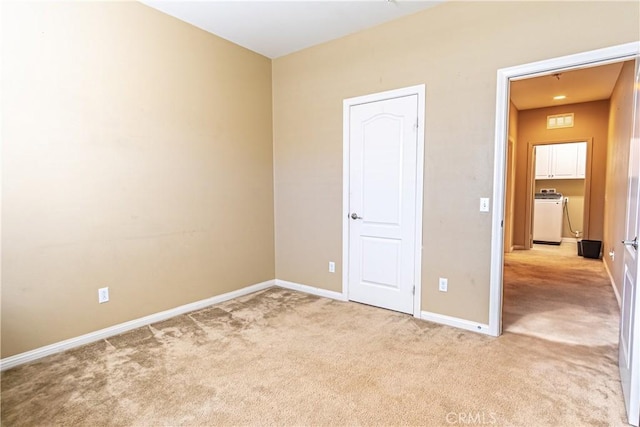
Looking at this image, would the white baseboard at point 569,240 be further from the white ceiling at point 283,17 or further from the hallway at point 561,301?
the white ceiling at point 283,17

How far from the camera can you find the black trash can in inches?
227

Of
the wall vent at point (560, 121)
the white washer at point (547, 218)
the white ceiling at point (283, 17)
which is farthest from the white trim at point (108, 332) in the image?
the white washer at point (547, 218)

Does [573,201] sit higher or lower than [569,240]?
higher

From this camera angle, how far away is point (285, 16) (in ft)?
10.1

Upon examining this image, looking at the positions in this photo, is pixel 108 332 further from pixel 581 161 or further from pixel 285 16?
pixel 581 161

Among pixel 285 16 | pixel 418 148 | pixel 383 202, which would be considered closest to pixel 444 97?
pixel 418 148

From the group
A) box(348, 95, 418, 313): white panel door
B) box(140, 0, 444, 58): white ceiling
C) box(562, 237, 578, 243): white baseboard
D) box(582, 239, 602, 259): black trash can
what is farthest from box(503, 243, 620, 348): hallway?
box(140, 0, 444, 58): white ceiling

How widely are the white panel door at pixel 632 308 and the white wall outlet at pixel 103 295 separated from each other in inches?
138

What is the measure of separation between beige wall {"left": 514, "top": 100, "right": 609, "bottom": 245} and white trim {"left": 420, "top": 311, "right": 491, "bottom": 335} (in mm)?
4943

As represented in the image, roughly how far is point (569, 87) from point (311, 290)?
488 cm

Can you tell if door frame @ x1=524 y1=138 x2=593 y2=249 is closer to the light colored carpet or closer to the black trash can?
the black trash can

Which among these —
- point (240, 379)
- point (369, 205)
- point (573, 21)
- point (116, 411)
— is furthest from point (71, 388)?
point (573, 21)

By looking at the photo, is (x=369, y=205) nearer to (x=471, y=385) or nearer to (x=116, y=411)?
(x=471, y=385)

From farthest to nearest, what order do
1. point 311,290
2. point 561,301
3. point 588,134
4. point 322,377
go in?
point 588,134 < point 311,290 < point 561,301 < point 322,377
